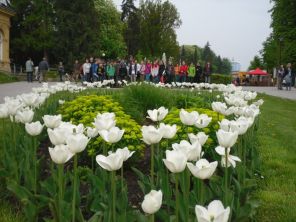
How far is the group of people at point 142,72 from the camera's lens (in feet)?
83.4

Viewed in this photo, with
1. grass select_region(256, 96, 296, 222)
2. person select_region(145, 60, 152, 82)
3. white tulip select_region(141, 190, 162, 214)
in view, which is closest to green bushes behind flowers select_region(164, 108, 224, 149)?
grass select_region(256, 96, 296, 222)

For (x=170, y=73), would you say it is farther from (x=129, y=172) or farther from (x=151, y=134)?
(x=151, y=134)

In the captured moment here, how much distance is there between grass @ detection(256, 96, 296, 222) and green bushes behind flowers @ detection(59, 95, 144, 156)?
164 cm

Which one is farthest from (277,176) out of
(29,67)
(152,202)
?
(29,67)

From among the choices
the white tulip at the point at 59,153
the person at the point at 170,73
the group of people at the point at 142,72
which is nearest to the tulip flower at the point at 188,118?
the white tulip at the point at 59,153

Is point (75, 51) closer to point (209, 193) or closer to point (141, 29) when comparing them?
point (141, 29)

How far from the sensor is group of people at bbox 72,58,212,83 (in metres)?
25.4

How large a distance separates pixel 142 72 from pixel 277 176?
69.3 feet

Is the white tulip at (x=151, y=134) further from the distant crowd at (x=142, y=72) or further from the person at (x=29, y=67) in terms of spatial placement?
the person at (x=29, y=67)

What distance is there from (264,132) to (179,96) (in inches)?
93.3

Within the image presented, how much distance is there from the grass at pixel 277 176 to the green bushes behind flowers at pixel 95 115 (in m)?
1.64

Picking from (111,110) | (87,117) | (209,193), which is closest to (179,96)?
(111,110)

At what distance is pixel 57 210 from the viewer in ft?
11.1

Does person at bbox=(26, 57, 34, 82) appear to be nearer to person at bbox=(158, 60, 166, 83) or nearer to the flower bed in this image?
person at bbox=(158, 60, 166, 83)
